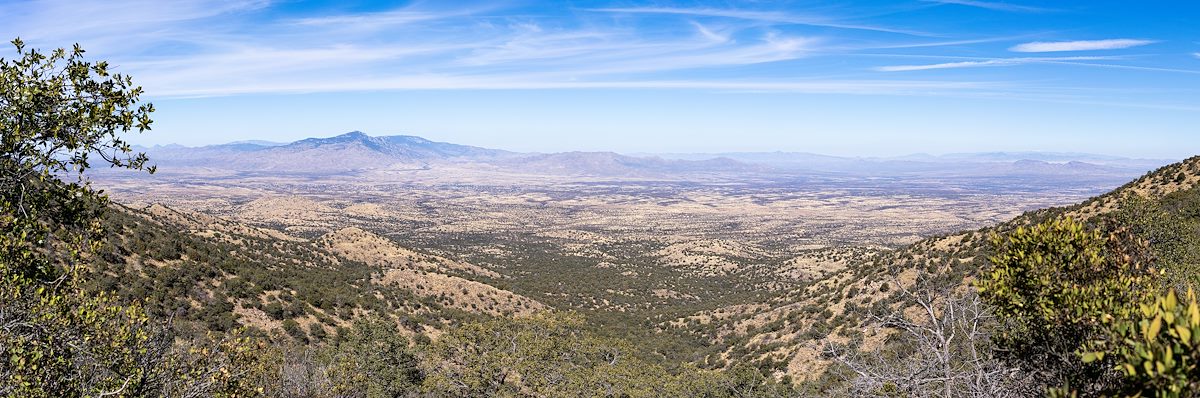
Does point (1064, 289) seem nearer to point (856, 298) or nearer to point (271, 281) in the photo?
point (856, 298)

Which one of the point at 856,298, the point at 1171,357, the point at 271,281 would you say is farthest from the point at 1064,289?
the point at 271,281

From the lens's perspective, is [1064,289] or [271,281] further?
[271,281]

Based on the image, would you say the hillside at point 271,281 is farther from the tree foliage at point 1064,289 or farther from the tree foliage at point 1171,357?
the tree foliage at point 1171,357

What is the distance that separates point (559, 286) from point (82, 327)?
6203 centimetres

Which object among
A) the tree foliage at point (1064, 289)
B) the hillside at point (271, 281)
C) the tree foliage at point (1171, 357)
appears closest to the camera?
the tree foliage at point (1171, 357)

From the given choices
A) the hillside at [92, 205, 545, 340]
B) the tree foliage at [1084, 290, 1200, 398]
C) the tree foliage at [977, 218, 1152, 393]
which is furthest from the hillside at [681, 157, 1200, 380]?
the tree foliage at [1084, 290, 1200, 398]

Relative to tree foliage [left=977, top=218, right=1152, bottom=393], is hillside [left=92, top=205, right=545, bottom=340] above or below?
below

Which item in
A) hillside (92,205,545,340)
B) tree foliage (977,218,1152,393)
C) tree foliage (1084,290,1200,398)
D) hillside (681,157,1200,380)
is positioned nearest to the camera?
tree foliage (1084,290,1200,398)

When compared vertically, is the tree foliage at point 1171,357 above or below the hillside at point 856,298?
above

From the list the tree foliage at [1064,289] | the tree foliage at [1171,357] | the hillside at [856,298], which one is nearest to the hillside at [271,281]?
the hillside at [856,298]

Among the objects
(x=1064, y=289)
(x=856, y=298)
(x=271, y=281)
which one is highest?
(x=1064, y=289)

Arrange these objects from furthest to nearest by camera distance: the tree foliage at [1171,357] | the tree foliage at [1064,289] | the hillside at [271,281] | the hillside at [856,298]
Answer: the hillside at [856,298] → the hillside at [271,281] → the tree foliage at [1064,289] → the tree foliage at [1171,357]

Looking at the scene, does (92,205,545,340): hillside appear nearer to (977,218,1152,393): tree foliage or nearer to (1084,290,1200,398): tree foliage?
(977,218,1152,393): tree foliage

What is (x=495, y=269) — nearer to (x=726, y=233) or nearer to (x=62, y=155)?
(x=62, y=155)
